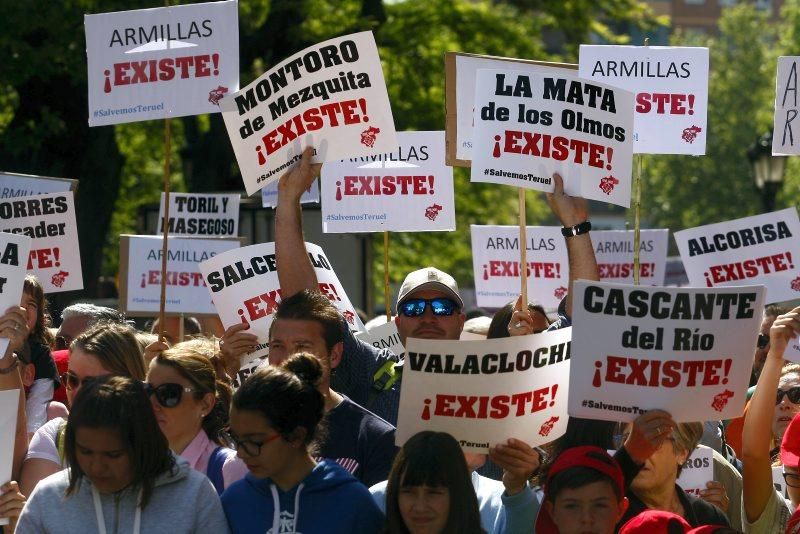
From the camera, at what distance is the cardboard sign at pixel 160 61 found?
789 centimetres

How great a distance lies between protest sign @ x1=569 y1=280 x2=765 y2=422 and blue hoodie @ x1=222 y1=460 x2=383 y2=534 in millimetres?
856

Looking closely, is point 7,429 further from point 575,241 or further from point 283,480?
point 575,241

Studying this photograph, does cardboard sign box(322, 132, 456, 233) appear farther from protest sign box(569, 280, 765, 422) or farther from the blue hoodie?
the blue hoodie

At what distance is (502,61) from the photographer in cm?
736

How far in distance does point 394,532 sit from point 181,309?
6.26m

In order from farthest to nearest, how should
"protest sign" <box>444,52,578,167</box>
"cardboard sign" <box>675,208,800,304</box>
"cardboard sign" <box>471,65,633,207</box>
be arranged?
"cardboard sign" <box>675,208,800,304</box> < "protest sign" <box>444,52,578,167</box> < "cardboard sign" <box>471,65,633,207</box>

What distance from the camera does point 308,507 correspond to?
4.43 meters

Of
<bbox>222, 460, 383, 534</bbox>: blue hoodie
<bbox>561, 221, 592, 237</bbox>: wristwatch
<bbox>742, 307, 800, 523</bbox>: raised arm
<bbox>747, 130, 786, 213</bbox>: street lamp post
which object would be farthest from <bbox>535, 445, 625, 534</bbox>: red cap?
<bbox>747, 130, 786, 213</bbox>: street lamp post

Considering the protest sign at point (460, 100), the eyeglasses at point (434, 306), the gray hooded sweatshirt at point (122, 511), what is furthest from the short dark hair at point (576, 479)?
the protest sign at point (460, 100)

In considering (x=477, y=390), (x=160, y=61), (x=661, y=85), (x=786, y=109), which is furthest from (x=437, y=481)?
(x=661, y=85)

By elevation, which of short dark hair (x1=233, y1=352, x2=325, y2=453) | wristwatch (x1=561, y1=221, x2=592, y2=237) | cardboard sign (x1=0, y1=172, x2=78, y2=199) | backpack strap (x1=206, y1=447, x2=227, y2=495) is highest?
cardboard sign (x1=0, y1=172, x2=78, y2=199)

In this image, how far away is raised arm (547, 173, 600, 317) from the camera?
19.4ft

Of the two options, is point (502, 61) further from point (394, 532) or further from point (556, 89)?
point (394, 532)

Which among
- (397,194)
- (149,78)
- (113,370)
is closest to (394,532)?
(113,370)
